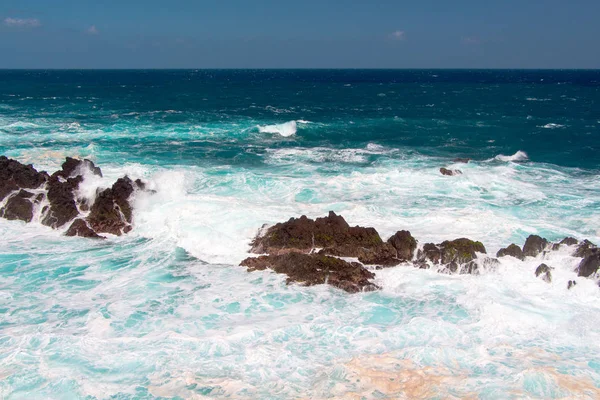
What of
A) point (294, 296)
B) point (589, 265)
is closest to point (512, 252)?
point (589, 265)

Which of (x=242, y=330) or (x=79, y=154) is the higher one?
(x=79, y=154)

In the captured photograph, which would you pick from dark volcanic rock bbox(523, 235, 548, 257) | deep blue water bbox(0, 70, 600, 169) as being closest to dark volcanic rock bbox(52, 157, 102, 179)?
deep blue water bbox(0, 70, 600, 169)

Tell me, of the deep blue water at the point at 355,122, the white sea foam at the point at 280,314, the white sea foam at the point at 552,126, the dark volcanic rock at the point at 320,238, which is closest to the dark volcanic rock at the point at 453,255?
the white sea foam at the point at 280,314

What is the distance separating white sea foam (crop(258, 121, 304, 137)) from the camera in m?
47.1

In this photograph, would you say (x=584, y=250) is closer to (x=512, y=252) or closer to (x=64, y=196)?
(x=512, y=252)

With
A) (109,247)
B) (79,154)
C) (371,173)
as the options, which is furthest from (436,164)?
(79,154)

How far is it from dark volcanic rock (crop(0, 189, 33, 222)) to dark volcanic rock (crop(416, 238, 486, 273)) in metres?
17.0

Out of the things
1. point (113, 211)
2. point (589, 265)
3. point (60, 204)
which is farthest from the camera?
point (60, 204)

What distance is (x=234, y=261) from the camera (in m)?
18.5

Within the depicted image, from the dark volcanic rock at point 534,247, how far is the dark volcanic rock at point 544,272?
1.02 m

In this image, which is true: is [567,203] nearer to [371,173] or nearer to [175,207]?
[371,173]

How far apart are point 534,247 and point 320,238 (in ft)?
24.8

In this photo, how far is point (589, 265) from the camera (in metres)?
16.4

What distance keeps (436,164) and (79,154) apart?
79.8 ft
